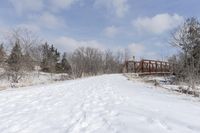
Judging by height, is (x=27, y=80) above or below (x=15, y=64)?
below

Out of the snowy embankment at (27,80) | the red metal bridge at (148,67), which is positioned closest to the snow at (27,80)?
the snowy embankment at (27,80)

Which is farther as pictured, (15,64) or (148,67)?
(148,67)

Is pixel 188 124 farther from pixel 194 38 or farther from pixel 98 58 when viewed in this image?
pixel 98 58

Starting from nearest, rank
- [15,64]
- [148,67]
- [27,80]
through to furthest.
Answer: [27,80], [15,64], [148,67]

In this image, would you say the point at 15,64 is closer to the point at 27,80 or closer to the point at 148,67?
the point at 27,80

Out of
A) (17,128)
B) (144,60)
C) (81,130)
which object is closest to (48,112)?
(17,128)

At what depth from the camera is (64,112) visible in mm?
7309

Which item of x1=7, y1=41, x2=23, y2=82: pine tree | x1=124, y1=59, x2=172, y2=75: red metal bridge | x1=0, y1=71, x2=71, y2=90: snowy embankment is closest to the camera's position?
x1=0, y1=71, x2=71, y2=90: snowy embankment

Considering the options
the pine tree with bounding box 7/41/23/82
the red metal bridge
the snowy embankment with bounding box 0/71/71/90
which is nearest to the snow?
the snowy embankment with bounding box 0/71/71/90

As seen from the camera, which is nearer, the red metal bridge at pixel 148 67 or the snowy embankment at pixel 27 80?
the snowy embankment at pixel 27 80

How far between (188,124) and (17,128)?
11.4ft

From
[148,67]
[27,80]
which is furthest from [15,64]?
[148,67]

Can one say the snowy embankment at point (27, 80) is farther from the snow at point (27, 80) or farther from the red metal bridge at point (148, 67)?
the red metal bridge at point (148, 67)

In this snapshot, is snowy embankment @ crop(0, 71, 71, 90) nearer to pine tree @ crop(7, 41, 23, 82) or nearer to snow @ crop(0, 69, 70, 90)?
snow @ crop(0, 69, 70, 90)
